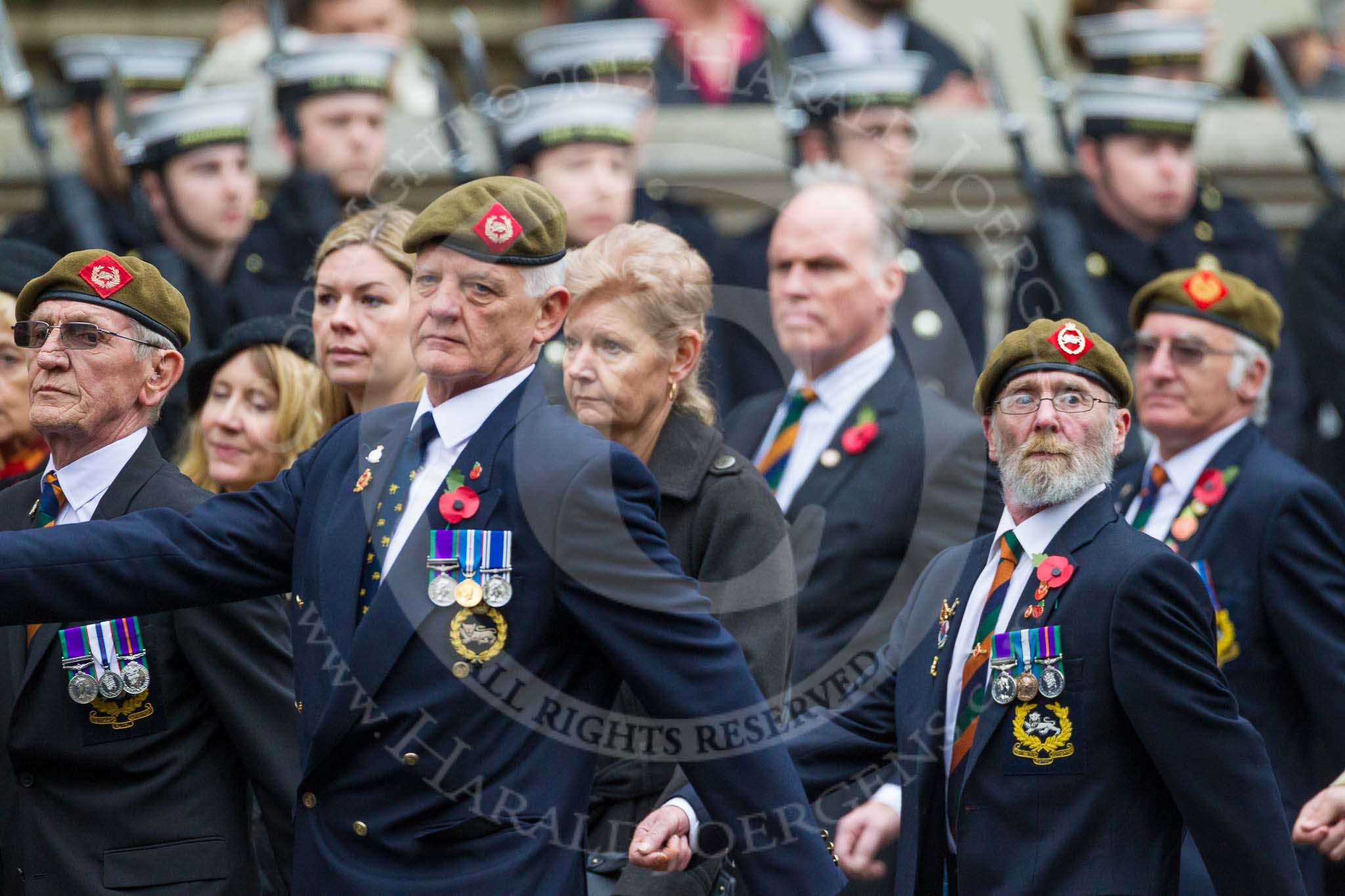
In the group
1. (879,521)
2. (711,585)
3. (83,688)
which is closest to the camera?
(83,688)

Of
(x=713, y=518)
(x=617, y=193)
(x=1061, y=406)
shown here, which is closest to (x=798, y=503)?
(x=713, y=518)

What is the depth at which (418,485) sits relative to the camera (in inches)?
162

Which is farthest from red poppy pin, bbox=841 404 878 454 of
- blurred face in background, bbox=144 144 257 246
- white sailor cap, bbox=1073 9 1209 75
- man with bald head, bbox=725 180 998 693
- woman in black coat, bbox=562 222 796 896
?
white sailor cap, bbox=1073 9 1209 75

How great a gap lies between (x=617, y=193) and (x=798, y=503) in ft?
5.99

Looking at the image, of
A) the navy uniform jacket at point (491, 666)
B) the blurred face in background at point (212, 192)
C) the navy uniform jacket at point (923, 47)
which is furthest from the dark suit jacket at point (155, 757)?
the navy uniform jacket at point (923, 47)

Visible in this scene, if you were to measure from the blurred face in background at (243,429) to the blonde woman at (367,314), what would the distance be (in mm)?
326

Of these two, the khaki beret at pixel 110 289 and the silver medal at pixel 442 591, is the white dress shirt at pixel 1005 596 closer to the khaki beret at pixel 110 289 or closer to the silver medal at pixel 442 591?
the silver medal at pixel 442 591

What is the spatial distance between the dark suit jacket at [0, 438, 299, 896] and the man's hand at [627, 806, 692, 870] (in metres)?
0.80

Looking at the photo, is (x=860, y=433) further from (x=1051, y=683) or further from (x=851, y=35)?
(x=851, y=35)

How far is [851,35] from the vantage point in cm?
956

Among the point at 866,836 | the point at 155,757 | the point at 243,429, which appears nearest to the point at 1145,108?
the point at 243,429

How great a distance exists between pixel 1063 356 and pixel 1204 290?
5.36ft

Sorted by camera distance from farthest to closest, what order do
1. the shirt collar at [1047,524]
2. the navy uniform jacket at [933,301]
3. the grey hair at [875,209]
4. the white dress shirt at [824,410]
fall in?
the navy uniform jacket at [933,301]
the grey hair at [875,209]
the white dress shirt at [824,410]
the shirt collar at [1047,524]

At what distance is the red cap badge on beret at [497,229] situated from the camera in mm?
4059
